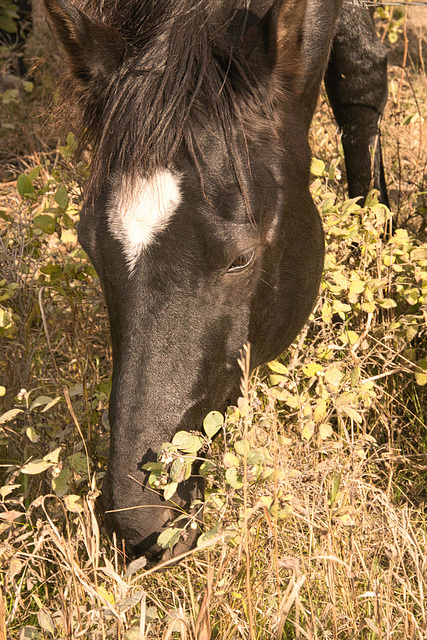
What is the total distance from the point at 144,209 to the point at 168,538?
87 cm

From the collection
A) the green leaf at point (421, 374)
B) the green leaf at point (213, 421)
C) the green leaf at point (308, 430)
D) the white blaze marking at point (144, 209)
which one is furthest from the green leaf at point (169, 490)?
the green leaf at point (421, 374)

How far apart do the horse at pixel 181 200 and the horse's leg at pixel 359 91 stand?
132 centimetres

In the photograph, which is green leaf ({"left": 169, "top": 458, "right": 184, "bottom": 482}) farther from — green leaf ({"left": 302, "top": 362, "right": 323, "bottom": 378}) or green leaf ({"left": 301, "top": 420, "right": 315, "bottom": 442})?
green leaf ({"left": 302, "top": 362, "right": 323, "bottom": 378})

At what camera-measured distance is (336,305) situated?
9.01ft

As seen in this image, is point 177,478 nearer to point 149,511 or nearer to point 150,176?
point 149,511

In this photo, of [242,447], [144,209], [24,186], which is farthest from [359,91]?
[242,447]

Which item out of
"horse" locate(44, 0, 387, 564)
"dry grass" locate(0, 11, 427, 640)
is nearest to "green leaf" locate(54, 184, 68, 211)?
"dry grass" locate(0, 11, 427, 640)

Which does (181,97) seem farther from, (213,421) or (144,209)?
(213,421)

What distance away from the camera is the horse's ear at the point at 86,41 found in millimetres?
1934

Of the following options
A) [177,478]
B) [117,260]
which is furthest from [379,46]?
[177,478]

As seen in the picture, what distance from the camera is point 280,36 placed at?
6.36ft

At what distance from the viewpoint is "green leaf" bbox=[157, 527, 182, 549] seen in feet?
5.55

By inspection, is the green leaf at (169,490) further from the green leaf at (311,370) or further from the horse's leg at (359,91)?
the horse's leg at (359,91)

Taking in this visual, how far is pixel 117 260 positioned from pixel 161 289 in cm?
17
